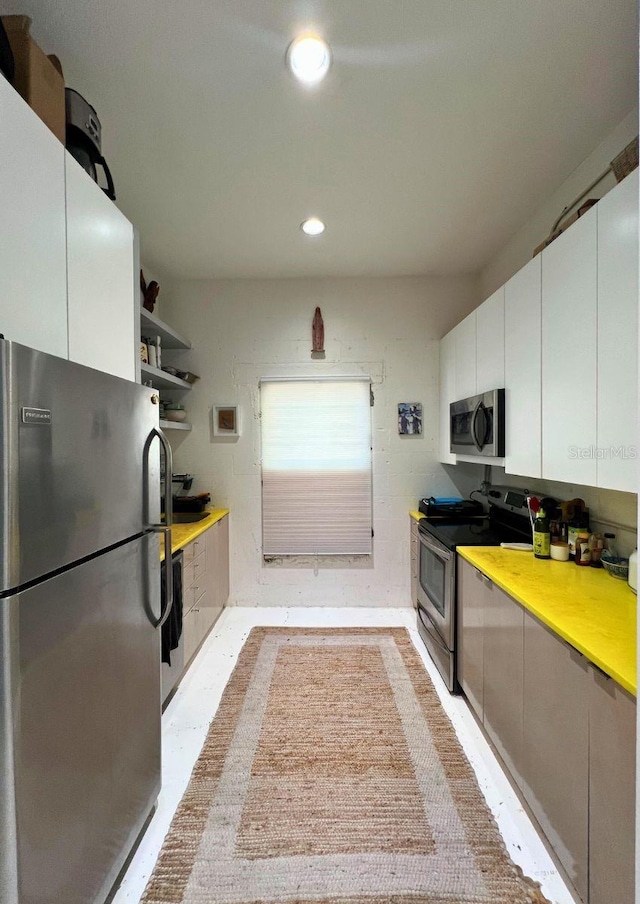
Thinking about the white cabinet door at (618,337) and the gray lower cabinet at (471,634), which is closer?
the white cabinet door at (618,337)

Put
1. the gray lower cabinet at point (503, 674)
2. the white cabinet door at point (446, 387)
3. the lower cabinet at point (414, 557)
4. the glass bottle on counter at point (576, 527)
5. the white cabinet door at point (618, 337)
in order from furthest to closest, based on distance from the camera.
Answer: the lower cabinet at point (414, 557) < the white cabinet door at point (446, 387) < the glass bottle on counter at point (576, 527) < the gray lower cabinet at point (503, 674) < the white cabinet door at point (618, 337)

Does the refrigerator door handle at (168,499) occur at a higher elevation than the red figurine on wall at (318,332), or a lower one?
lower

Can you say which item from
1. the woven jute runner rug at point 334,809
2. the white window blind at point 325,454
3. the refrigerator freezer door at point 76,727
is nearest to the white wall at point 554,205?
the white window blind at point 325,454

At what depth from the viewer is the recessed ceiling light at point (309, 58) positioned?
129 centimetres

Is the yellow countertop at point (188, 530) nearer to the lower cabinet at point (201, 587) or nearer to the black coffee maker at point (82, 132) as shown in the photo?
the lower cabinet at point (201, 587)

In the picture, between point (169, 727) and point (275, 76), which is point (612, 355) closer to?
point (275, 76)

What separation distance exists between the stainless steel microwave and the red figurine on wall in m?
1.19

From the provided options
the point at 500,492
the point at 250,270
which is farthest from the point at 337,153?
the point at 500,492

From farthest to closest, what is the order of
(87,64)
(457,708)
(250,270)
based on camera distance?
(250,270), (457,708), (87,64)

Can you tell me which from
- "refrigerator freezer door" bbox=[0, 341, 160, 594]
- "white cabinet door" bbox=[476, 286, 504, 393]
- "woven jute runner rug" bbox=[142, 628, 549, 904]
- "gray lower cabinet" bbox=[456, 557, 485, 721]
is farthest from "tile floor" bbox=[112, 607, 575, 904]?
"white cabinet door" bbox=[476, 286, 504, 393]

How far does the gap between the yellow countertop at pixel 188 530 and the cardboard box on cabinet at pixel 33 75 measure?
5.55 feet

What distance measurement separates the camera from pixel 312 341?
3217 millimetres

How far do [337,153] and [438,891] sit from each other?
2864 millimetres

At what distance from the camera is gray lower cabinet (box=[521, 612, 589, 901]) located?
107 centimetres
